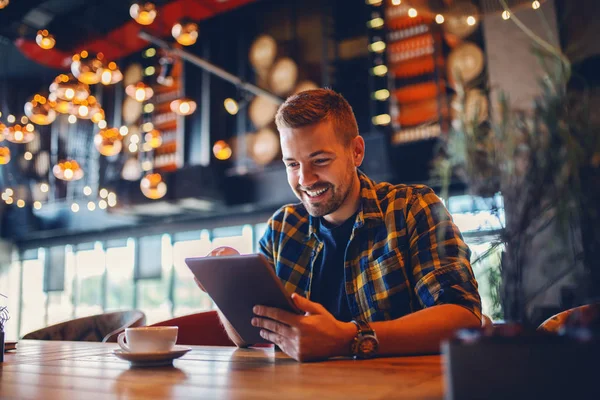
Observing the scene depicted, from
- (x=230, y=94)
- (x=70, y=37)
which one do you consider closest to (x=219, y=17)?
(x=230, y=94)

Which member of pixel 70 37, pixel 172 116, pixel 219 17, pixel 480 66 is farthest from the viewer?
pixel 172 116

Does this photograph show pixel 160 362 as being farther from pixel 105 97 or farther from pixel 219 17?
pixel 105 97

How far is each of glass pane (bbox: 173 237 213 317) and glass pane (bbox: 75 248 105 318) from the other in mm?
1989

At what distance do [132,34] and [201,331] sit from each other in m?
6.67

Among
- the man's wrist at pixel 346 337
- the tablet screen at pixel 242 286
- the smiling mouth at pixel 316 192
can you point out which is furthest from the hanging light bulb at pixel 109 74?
the man's wrist at pixel 346 337

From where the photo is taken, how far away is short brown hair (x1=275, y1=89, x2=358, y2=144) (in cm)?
190

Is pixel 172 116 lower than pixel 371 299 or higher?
higher

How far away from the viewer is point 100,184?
8.35m

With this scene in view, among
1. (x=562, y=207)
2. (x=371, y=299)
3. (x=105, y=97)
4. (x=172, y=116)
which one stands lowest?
(x=371, y=299)

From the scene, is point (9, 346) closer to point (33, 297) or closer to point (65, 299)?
point (65, 299)

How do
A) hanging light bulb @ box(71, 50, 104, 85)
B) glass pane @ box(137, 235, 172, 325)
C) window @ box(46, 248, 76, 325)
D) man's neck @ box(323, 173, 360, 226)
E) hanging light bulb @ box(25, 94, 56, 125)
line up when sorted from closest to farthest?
man's neck @ box(323, 173, 360, 226) < hanging light bulb @ box(71, 50, 104, 85) < hanging light bulb @ box(25, 94, 56, 125) < glass pane @ box(137, 235, 172, 325) < window @ box(46, 248, 76, 325)

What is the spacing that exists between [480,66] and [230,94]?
12.4 feet

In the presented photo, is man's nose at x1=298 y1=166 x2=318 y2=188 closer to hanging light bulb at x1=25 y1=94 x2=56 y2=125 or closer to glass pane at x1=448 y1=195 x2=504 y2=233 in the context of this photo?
glass pane at x1=448 y1=195 x2=504 y2=233

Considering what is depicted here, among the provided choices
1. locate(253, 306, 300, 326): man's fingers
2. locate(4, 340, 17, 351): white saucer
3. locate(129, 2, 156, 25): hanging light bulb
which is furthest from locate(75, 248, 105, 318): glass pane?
locate(253, 306, 300, 326): man's fingers
